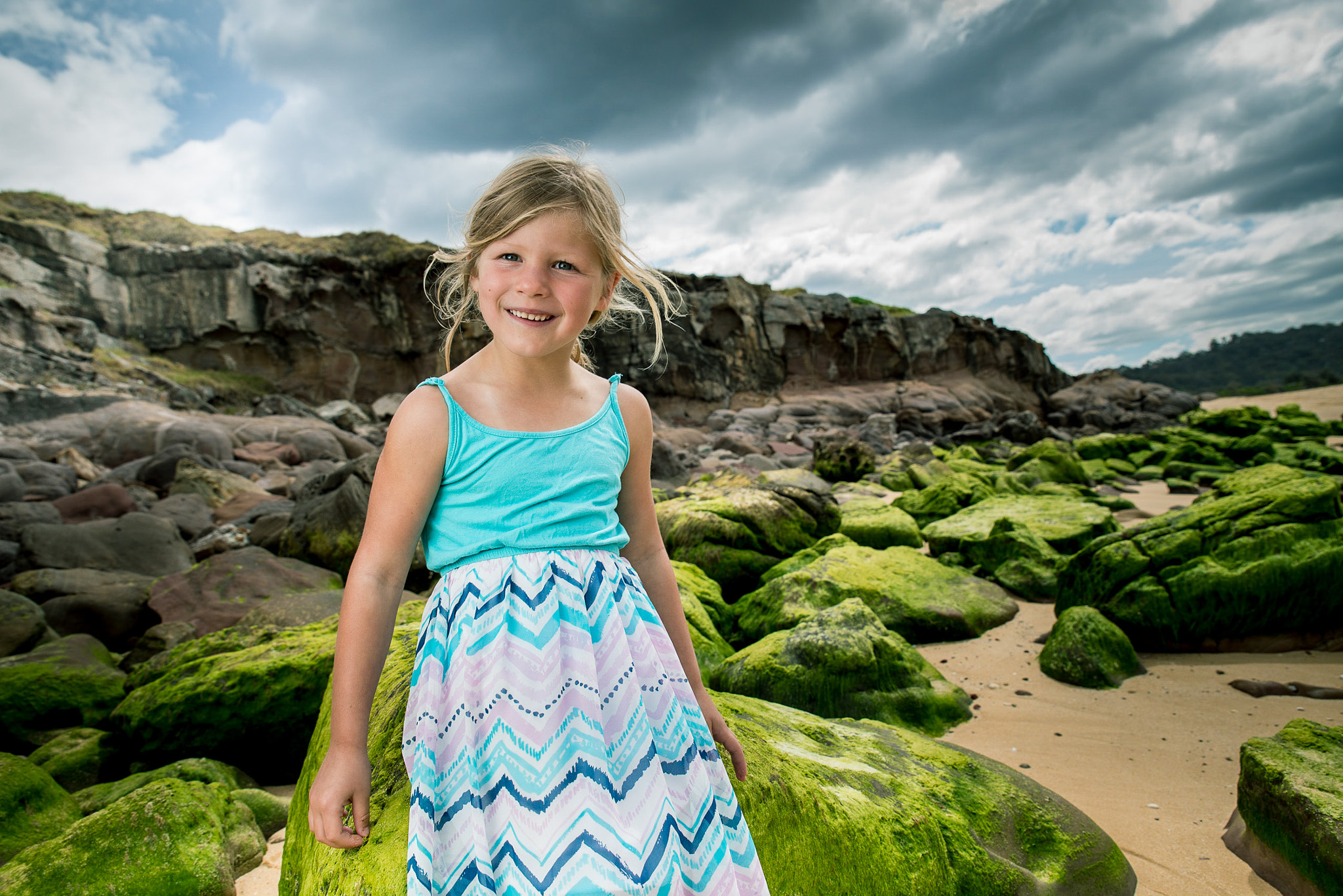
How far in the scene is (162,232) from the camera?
28875 mm

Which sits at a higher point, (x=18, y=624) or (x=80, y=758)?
(x=18, y=624)

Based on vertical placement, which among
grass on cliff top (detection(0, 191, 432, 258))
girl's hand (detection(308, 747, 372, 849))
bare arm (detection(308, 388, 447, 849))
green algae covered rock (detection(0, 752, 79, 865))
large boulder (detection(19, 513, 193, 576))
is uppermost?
grass on cliff top (detection(0, 191, 432, 258))

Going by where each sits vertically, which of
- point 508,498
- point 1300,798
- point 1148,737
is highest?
point 508,498

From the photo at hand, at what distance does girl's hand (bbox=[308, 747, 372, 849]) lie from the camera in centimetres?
110

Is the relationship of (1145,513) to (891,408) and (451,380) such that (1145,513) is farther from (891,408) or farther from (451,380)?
(891,408)

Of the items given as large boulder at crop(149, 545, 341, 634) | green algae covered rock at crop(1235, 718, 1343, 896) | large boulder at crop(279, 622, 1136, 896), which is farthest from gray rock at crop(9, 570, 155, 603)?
green algae covered rock at crop(1235, 718, 1343, 896)

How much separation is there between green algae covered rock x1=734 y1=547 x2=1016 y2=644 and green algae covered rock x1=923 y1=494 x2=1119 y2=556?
1062 mm

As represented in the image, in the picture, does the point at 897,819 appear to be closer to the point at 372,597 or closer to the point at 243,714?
the point at 372,597

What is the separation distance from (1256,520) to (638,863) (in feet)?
15.9

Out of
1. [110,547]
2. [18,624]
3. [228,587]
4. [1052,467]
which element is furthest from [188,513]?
[1052,467]

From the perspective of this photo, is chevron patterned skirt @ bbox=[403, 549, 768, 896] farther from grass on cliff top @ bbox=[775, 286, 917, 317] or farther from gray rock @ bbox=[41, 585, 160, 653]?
grass on cliff top @ bbox=[775, 286, 917, 317]

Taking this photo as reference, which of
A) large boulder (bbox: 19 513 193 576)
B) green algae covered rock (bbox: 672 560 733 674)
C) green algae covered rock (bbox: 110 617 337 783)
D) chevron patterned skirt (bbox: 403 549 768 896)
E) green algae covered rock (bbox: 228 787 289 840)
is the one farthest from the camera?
large boulder (bbox: 19 513 193 576)

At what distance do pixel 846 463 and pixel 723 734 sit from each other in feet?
39.0

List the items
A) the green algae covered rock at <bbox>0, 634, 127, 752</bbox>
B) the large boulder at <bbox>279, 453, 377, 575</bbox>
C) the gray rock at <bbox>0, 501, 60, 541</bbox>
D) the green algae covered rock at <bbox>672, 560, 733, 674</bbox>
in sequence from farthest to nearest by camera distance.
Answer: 1. the gray rock at <bbox>0, 501, 60, 541</bbox>
2. the large boulder at <bbox>279, 453, 377, 575</bbox>
3. the green algae covered rock at <bbox>672, 560, 733, 674</bbox>
4. the green algae covered rock at <bbox>0, 634, 127, 752</bbox>
